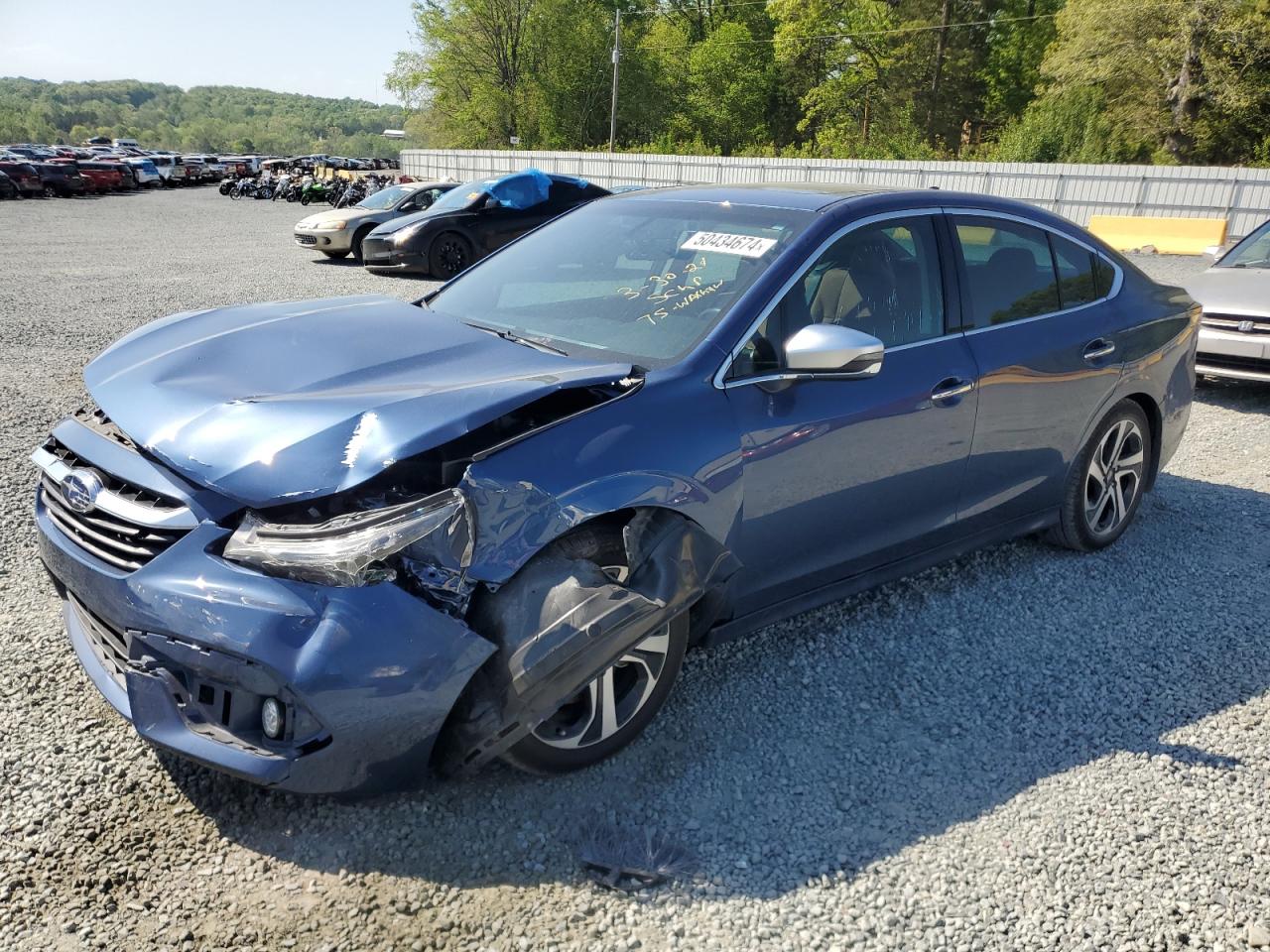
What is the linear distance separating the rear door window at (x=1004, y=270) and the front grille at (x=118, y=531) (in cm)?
299

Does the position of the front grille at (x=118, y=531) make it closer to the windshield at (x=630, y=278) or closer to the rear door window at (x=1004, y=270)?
the windshield at (x=630, y=278)

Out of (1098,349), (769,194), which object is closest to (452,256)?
(769,194)

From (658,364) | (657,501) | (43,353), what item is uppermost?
(658,364)

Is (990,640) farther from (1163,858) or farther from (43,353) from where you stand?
(43,353)

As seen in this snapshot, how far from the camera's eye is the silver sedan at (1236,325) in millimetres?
7363

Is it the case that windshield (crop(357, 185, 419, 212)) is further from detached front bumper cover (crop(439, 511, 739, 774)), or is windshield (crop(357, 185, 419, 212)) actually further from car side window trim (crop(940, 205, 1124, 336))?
detached front bumper cover (crop(439, 511, 739, 774))

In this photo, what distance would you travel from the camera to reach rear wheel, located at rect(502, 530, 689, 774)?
2672mm

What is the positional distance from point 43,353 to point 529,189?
8.09 meters

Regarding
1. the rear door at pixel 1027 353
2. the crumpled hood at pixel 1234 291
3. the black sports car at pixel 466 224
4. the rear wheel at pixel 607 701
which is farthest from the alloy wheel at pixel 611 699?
the black sports car at pixel 466 224

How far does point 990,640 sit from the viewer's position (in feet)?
12.5

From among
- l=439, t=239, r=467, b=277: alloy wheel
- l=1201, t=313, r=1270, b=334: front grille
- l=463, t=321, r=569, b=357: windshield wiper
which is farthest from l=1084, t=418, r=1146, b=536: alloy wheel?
l=439, t=239, r=467, b=277: alloy wheel

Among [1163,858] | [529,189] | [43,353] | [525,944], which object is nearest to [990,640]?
[1163,858]

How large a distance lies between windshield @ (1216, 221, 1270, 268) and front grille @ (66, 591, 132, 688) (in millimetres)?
9118

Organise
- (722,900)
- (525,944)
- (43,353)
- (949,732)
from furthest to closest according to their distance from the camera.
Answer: (43,353) → (949,732) → (722,900) → (525,944)
